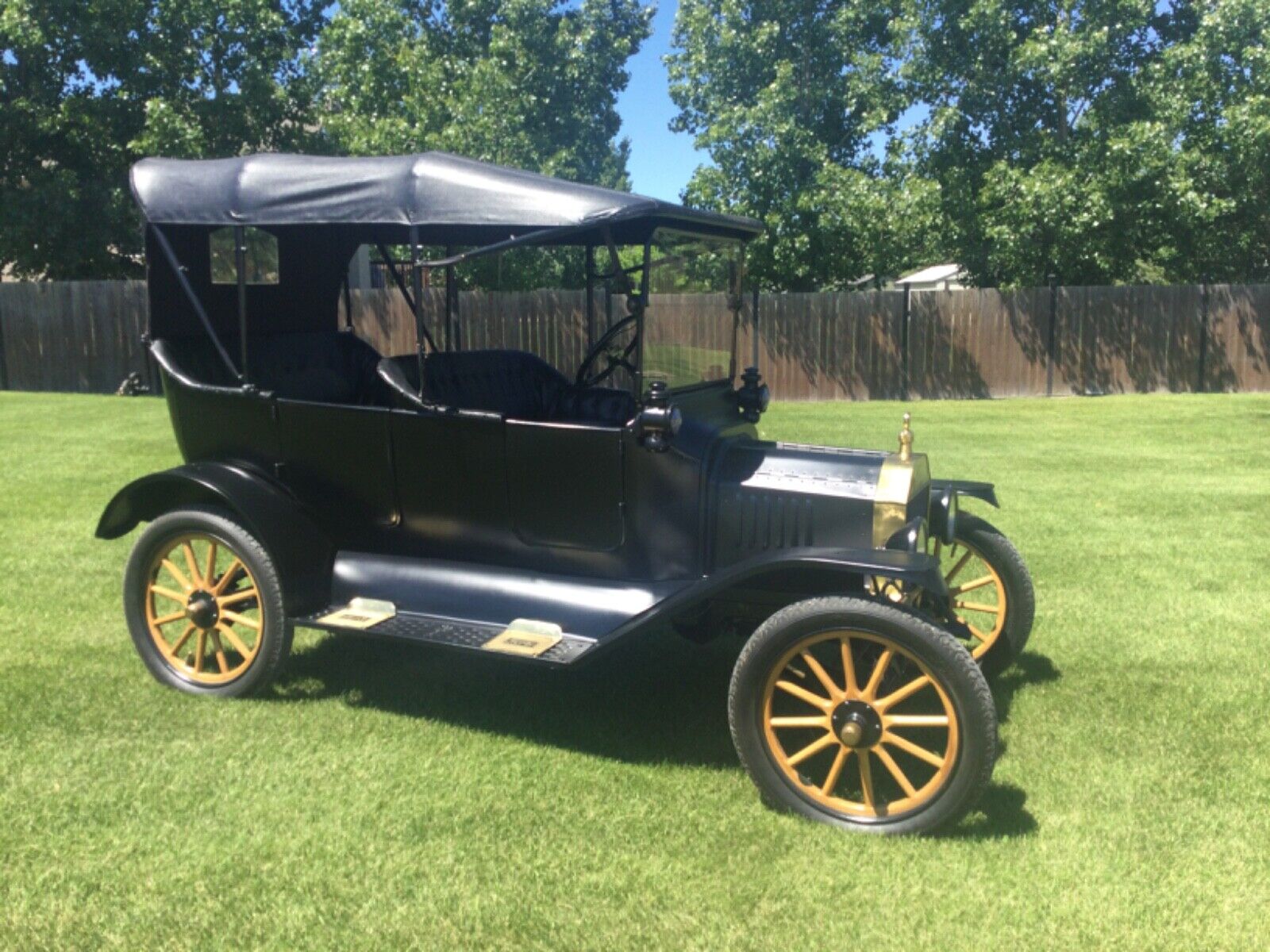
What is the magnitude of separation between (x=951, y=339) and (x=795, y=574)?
1522 cm

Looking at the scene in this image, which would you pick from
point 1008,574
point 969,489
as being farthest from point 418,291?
point 1008,574

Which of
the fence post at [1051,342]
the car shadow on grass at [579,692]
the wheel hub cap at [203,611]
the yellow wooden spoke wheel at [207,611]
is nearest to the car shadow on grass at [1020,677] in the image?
the car shadow on grass at [579,692]

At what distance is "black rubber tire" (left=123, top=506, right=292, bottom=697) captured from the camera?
429 centimetres

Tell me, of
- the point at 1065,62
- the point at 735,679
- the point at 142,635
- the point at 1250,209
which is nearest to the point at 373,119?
the point at 1065,62

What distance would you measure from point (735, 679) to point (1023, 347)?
53.3ft

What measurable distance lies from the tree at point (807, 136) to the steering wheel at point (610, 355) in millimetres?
15492

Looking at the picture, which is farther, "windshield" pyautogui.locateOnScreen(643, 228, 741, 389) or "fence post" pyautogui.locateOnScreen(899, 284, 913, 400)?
"fence post" pyautogui.locateOnScreen(899, 284, 913, 400)

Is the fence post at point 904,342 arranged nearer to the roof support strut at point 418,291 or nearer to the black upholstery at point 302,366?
the black upholstery at point 302,366

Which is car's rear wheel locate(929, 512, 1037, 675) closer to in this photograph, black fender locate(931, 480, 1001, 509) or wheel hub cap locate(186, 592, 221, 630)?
black fender locate(931, 480, 1001, 509)

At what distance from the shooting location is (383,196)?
412cm

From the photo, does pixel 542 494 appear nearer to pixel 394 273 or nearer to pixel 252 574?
pixel 252 574

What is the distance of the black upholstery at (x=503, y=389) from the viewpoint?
4.40 metres

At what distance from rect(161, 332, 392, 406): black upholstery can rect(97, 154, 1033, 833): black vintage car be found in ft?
0.08

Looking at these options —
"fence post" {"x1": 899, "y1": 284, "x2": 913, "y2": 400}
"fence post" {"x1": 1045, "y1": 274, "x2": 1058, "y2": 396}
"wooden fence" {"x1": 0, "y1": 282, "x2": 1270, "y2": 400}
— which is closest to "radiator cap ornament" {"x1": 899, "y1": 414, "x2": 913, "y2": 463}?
"wooden fence" {"x1": 0, "y1": 282, "x2": 1270, "y2": 400}
